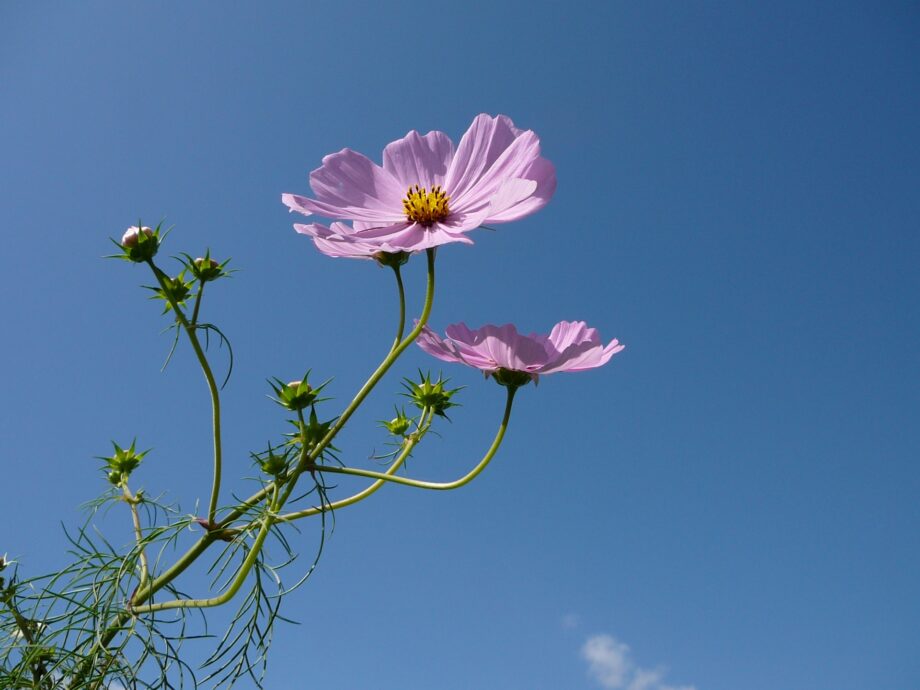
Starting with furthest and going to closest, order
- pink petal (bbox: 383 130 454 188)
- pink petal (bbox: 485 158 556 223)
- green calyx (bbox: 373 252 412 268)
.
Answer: pink petal (bbox: 383 130 454 188) → green calyx (bbox: 373 252 412 268) → pink petal (bbox: 485 158 556 223)

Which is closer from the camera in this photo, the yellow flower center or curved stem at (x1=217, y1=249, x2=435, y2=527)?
curved stem at (x1=217, y1=249, x2=435, y2=527)

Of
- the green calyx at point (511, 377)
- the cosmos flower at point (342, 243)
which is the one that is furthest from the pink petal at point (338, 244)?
the green calyx at point (511, 377)

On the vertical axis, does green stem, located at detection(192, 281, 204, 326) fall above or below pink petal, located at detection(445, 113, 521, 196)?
below

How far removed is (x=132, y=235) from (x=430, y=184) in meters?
0.40

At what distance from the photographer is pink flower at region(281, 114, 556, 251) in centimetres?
89

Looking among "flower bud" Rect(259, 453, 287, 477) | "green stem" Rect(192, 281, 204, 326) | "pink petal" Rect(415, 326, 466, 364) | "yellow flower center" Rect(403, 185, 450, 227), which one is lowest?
"flower bud" Rect(259, 453, 287, 477)

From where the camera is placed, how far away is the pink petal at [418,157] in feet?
3.56

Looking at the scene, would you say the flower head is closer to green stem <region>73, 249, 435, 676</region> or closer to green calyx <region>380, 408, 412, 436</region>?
green stem <region>73, 249, 435, 676</region>

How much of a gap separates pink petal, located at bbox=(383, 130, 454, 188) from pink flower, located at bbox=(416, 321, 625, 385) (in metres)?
0.22

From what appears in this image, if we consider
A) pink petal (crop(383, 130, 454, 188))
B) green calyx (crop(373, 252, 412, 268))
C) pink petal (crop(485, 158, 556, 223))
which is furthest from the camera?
pink petal (crop(383, 130, 454, 188))

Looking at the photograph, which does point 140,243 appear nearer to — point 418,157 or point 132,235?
point 132,235

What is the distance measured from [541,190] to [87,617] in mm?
836

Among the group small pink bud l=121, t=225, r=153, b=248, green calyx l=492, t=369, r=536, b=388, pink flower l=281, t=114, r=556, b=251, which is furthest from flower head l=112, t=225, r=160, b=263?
green calyx l=492, t=369, r=536, b=388

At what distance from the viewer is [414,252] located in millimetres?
916
